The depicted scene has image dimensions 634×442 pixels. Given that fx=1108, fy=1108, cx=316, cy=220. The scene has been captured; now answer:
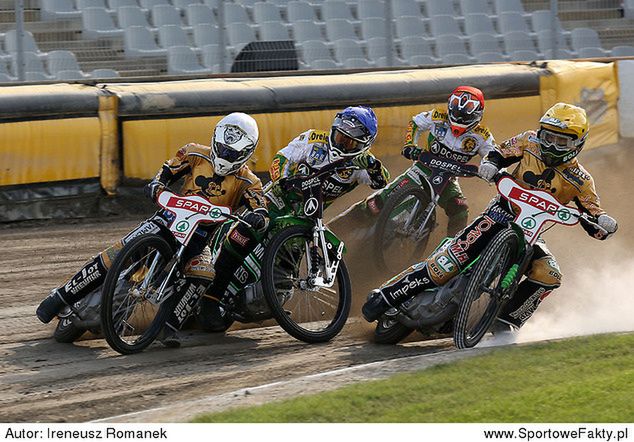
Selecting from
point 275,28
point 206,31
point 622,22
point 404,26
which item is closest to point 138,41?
point 206,31

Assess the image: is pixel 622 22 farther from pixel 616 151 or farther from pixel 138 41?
pixel 138 41

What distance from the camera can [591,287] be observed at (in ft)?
35.7

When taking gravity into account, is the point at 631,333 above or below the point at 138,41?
below

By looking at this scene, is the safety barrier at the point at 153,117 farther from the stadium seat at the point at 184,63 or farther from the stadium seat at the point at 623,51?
the stadium seat at the point at 623,51

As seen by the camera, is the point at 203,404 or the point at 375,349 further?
the point at 375,349

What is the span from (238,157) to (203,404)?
2.49 m

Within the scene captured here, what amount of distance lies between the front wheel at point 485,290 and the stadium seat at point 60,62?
6907 millimetres

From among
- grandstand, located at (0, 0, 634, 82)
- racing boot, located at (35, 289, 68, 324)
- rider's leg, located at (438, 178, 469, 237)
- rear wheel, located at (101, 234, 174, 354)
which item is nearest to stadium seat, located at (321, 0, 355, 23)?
grandstand, located at (0, 0, 634, 82)

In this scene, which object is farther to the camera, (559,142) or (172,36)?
(172,36)

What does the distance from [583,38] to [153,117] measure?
823cm

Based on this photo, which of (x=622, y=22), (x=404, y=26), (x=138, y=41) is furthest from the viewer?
(x=622, y=22)

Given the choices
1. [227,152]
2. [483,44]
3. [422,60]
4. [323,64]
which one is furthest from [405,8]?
[227,152]

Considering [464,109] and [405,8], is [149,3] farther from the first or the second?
[464,109]

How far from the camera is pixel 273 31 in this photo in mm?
15883
